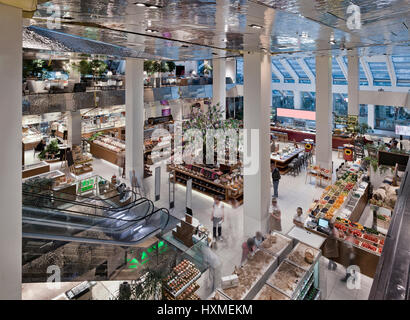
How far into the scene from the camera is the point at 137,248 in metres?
5.75

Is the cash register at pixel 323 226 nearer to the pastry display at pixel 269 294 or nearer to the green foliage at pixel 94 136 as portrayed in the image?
the pastry display at pixel 269 294

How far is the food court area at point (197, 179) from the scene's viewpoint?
9.95 feet

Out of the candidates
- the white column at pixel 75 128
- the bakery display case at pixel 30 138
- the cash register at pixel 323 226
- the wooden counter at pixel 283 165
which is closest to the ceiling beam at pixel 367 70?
the wooden counter at pixel 283 165

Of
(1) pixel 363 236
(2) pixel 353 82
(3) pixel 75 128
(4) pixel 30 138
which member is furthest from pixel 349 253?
(4) pixel 30 138

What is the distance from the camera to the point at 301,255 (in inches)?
176

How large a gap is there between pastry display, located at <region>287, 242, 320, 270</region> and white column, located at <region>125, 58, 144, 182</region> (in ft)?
25.8

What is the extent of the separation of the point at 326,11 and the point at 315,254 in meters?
3.49

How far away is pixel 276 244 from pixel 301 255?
45 cm

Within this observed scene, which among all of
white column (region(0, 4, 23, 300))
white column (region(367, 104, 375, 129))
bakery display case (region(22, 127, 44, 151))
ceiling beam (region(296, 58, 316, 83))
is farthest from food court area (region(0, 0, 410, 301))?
ceiling beam (region(296, 58, 316, 83))

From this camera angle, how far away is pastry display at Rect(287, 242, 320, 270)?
425cm

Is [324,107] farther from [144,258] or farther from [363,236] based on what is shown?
[144,258]

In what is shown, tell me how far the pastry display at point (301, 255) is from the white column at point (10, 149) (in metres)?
3.61
